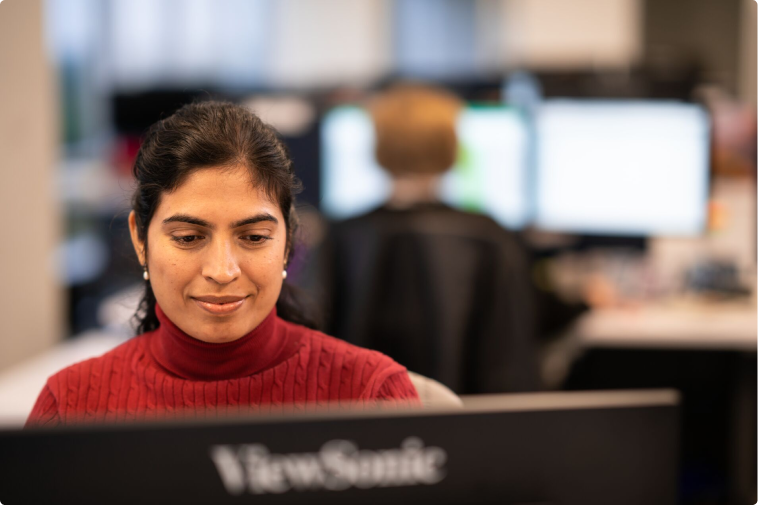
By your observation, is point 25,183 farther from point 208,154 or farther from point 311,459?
point 311,459

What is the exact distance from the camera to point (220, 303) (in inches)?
32.7

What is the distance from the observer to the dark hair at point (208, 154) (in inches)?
32.8

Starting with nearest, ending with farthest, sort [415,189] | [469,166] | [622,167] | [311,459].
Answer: [311,459] → [415,189] → [622,167] → [469,166]

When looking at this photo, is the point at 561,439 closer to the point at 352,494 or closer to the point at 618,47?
the point at 352,494

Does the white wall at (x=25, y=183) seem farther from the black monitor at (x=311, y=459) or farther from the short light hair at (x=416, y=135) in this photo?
the black monitor at (x=311, y=459)

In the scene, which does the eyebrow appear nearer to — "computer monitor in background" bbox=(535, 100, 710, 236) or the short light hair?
the short light hair

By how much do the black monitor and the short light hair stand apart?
4.62 ft

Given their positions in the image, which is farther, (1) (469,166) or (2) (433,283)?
(1) (469,166)

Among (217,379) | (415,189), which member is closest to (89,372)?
(217,379)

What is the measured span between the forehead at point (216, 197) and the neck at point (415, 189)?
1.10 m

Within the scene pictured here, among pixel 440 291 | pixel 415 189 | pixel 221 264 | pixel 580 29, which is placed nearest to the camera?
pixel 221 264

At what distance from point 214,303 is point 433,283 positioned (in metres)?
1.04

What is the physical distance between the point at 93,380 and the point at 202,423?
0.39 metres

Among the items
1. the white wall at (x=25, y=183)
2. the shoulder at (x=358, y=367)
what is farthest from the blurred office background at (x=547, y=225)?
the shoulder at (x=358, y=367)
